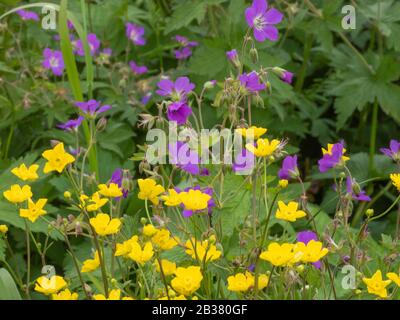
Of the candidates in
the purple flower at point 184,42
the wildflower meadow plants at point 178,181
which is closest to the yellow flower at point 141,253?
the wildflower meadow plants at point 178,181

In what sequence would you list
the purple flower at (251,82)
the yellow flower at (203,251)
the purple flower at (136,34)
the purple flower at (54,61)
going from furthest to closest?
the purple flower at (136,34), the purple flower at (54,61), the purple flower at (251,82), the yellow flower at (203,251)

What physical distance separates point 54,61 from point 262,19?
105cm

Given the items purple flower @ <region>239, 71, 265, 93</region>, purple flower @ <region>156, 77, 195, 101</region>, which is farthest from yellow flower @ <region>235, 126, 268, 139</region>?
purple flower @ <region>156, 77, 195, 101</region>

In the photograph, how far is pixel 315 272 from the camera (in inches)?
58.9

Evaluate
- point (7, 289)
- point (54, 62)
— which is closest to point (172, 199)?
point (7, 289)

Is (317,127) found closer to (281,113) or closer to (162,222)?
(281,113)

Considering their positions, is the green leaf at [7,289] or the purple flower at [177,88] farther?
the purple flower at [177,88]

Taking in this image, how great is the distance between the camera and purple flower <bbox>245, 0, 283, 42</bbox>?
1677 millimetres

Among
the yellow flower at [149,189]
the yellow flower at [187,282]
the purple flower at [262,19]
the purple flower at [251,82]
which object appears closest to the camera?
the yellow flower at [187,282]

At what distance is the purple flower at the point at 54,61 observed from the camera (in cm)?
258

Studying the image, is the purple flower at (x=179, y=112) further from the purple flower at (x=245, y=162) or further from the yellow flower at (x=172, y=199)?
the yellow flower at (x=172, y=199)

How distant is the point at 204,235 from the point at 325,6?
1325mm

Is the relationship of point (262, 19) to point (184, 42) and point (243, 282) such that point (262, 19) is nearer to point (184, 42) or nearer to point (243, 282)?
point (243, 282)

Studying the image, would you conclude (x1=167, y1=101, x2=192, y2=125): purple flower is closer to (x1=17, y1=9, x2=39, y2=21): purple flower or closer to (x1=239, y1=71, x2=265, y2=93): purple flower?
(x1=239, y1=71, x2=265, y2=93): purple flower
